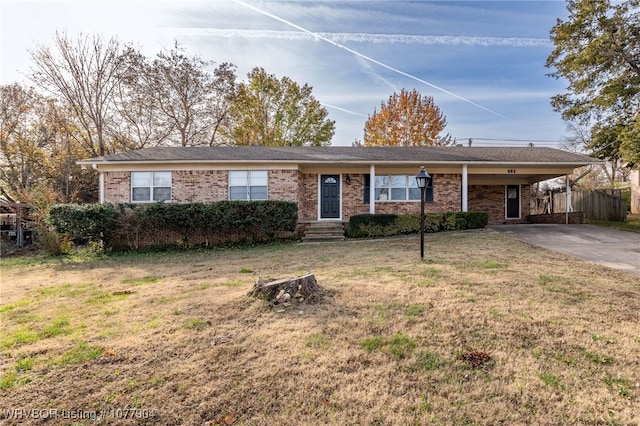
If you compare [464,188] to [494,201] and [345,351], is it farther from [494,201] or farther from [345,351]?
[345,351]

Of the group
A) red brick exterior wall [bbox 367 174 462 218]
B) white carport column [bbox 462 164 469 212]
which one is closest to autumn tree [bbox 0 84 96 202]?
red brick exterior wall [bbox 367 174 462 218]

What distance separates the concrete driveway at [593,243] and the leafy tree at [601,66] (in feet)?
13.9

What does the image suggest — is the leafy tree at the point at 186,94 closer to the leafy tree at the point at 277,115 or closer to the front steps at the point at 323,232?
the leafy tree at the point at 277,115

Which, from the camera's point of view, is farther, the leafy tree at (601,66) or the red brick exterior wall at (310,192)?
the leafy tree at (601,66)

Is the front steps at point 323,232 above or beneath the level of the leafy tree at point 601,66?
beneath

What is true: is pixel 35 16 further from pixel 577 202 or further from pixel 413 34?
pixel 577 202

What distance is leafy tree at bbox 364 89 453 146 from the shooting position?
82.5ft

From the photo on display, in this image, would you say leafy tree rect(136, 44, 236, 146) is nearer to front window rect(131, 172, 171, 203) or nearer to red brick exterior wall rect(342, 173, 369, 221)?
front window rect(131, 172, 171, 203)

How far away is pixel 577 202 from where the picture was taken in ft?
59.1

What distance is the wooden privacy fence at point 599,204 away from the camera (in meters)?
16.5

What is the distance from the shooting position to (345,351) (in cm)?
325

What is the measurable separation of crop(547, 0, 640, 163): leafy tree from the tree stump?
1460 centimetres

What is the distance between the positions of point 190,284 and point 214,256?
4043 mm

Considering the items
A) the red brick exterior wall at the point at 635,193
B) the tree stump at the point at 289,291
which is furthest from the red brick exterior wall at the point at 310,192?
the tree stump at the point at 289,291
